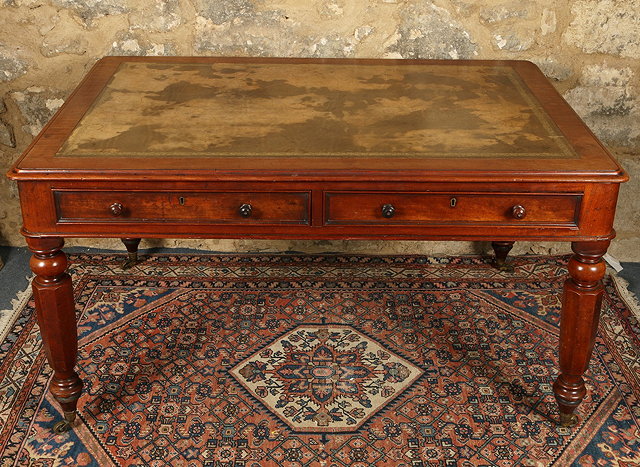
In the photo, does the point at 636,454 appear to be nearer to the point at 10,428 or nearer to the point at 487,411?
the point at 487,411

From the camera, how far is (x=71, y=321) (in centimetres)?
272

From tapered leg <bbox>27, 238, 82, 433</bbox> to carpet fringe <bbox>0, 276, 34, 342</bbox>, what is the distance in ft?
2.18

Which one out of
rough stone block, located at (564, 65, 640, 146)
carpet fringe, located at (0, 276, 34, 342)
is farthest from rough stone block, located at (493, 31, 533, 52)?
carpet fringe, located at (0, 276, 34, 342)

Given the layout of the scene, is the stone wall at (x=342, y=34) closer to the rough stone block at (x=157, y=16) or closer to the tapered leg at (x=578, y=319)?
the rough stone block at (x=157, y=16)

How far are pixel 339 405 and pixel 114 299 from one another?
122 cm

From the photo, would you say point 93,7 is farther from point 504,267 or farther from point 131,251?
point 504,267

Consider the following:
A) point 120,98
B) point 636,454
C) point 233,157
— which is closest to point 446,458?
point 636,454

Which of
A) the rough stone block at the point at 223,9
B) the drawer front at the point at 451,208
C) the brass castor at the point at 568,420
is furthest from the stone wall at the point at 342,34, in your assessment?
the brass castor at the point at 568,420

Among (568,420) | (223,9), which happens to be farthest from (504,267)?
(223,9)

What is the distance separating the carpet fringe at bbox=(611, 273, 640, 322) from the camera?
3.53m

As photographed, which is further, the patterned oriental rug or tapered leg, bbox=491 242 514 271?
tapered leg, bbox=491 242 514 271

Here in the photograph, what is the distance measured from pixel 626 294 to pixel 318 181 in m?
1.91

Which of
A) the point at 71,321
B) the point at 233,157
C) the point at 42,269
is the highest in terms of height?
the point at 233,157

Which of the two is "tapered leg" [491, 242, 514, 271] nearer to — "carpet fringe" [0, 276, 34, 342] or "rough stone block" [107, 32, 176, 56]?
"rough stone block" [107, 32, 176, 56]
